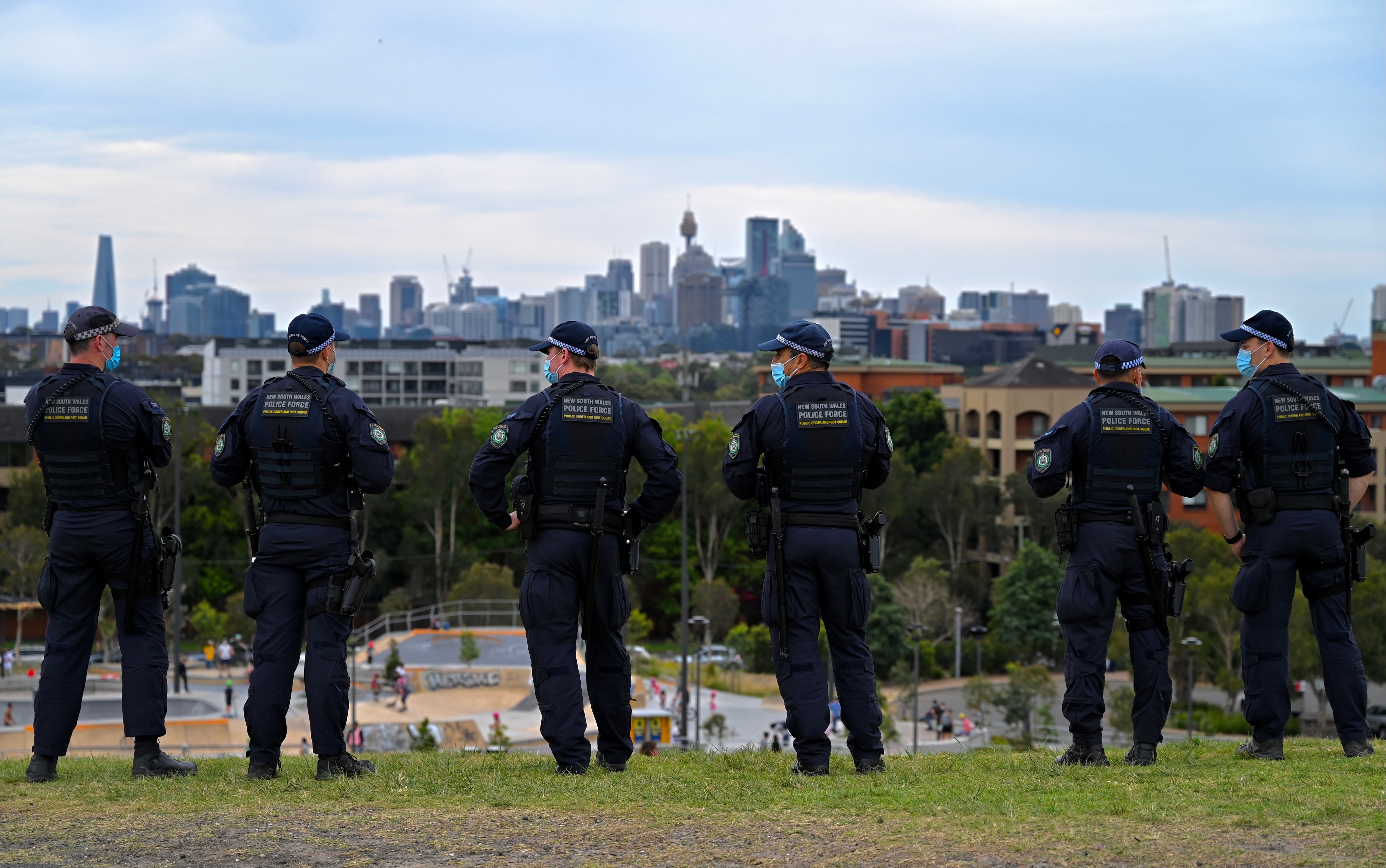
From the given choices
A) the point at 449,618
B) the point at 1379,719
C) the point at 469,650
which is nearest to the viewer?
the point at 1379,719

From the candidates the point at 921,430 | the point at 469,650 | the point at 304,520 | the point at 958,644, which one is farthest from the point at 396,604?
the point at 304,520

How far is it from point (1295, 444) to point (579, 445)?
14.3 ft

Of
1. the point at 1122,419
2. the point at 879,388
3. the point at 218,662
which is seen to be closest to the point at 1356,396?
the point at 879,388

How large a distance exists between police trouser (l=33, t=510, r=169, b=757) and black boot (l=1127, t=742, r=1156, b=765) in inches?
227

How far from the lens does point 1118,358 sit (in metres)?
9.45

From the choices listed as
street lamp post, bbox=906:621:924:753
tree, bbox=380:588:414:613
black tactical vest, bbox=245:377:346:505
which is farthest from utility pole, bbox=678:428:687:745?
black tactical vest, bbox=245:377:346:505

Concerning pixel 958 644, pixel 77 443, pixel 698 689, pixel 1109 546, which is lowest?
pixel 958 644

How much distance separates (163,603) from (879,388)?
10239 centimetres

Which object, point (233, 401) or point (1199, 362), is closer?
point (1199, 362)

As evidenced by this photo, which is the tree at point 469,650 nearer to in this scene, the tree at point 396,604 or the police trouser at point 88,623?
the tree at point 396,604

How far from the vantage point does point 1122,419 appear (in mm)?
9219

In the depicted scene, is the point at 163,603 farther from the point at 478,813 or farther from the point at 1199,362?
the point at 1199,362

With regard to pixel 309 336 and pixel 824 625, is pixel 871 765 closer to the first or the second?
pixel 824 625

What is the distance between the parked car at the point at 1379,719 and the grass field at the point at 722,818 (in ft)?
132
